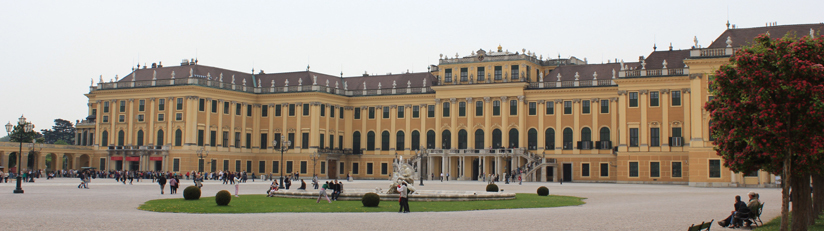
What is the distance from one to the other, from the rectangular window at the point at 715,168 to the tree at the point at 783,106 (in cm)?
4481

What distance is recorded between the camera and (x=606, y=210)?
28.6 meters

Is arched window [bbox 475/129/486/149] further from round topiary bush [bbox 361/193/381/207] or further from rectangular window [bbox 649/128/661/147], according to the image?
round topiary bush [bbox 361/193/381/207]

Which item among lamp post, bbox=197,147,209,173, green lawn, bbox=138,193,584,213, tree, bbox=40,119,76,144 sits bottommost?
green lawn, bbox=138,193,584,213

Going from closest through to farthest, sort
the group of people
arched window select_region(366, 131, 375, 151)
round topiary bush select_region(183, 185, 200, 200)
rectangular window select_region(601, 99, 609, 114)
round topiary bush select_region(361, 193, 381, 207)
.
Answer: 1. the group of people
2. round topiary bush select_region(361, 193, 381, 207)
3. round topiary bush select_region(183, 185, 200, 200)
4. rectangular window select_region(601, 99, 609, 114)
5. arched window select_region(366, 131, 375, 151)

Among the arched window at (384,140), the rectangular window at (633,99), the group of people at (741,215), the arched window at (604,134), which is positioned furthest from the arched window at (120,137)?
the group of people at (741,215)

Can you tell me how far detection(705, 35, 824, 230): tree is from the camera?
16969mm

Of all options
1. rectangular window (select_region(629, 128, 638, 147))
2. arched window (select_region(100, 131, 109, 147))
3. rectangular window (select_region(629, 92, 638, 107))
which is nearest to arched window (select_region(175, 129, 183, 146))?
arched window (select_region(100, 131, 109, 147))

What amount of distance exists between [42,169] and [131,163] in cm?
1067

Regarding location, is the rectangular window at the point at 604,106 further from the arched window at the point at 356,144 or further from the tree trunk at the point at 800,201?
the tree trunk at the point at 800,201

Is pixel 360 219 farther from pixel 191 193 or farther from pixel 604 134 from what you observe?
pixel 604 134

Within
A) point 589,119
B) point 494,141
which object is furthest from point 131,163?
point 589,119

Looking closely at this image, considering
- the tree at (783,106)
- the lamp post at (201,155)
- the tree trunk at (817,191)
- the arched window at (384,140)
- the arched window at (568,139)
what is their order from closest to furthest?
the tree at (783,106)
the tree trunk at (817,191)
the arched window at (568,139)
the lamp post at (201,155)
the arched window at (384,140)

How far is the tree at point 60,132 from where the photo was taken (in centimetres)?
14050

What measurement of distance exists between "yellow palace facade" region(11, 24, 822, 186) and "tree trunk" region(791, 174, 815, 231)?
5012 cm
